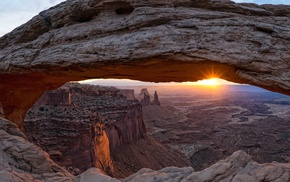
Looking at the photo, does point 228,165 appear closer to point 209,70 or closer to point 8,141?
point 209,70

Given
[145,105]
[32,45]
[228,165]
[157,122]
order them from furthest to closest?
[145,105], [157,122], [32,45], [228,165]

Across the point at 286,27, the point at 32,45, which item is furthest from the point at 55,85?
the point at 286,27

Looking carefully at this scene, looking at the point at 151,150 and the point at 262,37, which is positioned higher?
the point at 262,37

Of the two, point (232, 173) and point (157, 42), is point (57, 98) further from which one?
point (232, 173)

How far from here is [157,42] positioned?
317 inches

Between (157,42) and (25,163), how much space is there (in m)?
5.74

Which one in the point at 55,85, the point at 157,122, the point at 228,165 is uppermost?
the point at 55,85

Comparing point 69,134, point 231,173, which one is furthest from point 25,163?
point 69,134

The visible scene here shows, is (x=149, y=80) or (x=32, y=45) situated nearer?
(x=32, y=45)

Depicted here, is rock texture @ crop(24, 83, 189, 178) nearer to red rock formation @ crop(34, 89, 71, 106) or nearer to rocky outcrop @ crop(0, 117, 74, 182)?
red rock formation @ crop(34, 89, 71, 106)

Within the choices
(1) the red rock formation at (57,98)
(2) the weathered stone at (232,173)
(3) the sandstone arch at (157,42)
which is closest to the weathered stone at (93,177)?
(2) the weathered stone at (232,173)

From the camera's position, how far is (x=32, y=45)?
1029cm

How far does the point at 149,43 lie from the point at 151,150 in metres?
34.1

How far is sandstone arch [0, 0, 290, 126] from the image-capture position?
Answer: 7.41 meters
